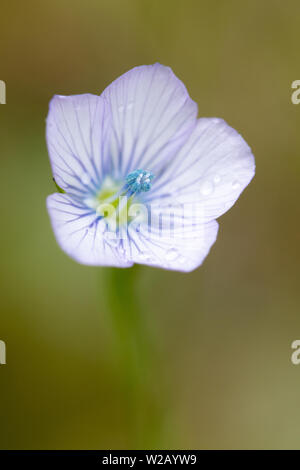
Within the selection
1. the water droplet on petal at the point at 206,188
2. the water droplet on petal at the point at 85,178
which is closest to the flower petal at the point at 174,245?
the water droplet on petal at the point at 206,188

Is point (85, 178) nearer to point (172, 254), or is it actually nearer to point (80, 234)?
point (80, 234)

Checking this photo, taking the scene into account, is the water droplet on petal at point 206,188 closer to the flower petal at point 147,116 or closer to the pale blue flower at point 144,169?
the pale blue flower at point 144,169

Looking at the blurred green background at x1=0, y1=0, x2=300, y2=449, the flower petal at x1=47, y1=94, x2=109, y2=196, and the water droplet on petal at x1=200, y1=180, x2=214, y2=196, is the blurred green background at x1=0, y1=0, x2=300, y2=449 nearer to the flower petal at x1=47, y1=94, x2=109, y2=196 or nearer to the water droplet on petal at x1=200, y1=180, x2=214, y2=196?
the flower petal at x1=47, y1=94, x2=109, y2=196

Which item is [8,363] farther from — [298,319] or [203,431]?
[298,319]

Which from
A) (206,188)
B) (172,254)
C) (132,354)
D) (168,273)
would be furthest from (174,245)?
(168,273)
